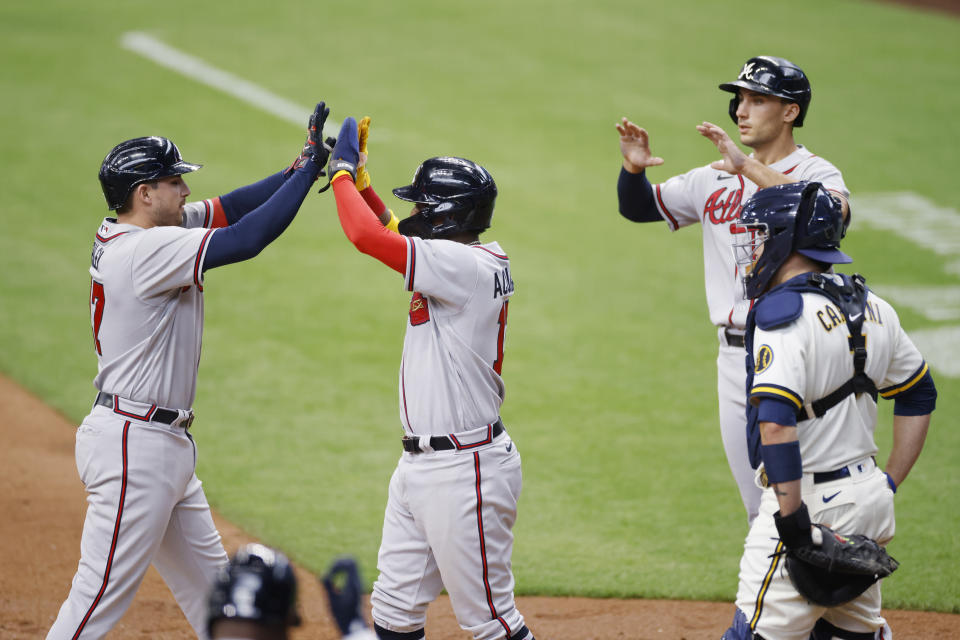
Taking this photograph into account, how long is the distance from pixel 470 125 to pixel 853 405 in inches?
417

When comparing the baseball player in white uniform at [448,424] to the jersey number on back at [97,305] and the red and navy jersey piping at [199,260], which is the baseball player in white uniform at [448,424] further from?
the jersey number on back at [97,305]

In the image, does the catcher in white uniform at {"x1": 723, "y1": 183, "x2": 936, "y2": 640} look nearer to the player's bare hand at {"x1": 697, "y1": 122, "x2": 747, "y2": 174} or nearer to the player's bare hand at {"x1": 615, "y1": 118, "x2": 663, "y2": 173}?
the player's bare hand at {"x1": 697, "y1": 122, "x2": 747, "y2": 174}

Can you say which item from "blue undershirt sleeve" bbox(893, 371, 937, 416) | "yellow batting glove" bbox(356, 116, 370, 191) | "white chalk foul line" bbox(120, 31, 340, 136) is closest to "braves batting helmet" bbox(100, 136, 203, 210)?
"yellow batting glove" bbox(356, 116, 370, 191)

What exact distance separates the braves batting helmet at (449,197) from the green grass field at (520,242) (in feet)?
7.33

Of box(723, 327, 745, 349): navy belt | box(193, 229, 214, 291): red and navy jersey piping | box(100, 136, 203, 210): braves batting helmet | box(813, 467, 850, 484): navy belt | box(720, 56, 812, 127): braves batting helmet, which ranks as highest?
box(720, 56, 812, 127): braves batting helmet

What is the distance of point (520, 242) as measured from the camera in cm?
1097

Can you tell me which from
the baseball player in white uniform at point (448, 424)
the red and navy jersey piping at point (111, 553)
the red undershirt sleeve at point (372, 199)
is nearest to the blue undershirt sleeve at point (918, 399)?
the baseball player in white uniform at point (448, 424)

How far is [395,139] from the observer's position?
13.0 m

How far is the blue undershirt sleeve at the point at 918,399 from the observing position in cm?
365

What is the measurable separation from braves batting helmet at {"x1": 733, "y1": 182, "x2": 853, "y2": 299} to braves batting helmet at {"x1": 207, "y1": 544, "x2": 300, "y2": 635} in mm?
1821

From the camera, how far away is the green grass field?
6.35m

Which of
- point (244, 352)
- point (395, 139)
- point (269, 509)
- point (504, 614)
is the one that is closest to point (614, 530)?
point (269, 509)

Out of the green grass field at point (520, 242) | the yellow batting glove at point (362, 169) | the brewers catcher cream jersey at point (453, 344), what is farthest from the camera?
the green grass field at point (520, 242)

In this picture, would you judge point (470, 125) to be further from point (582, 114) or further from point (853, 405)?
point (853, 405)
